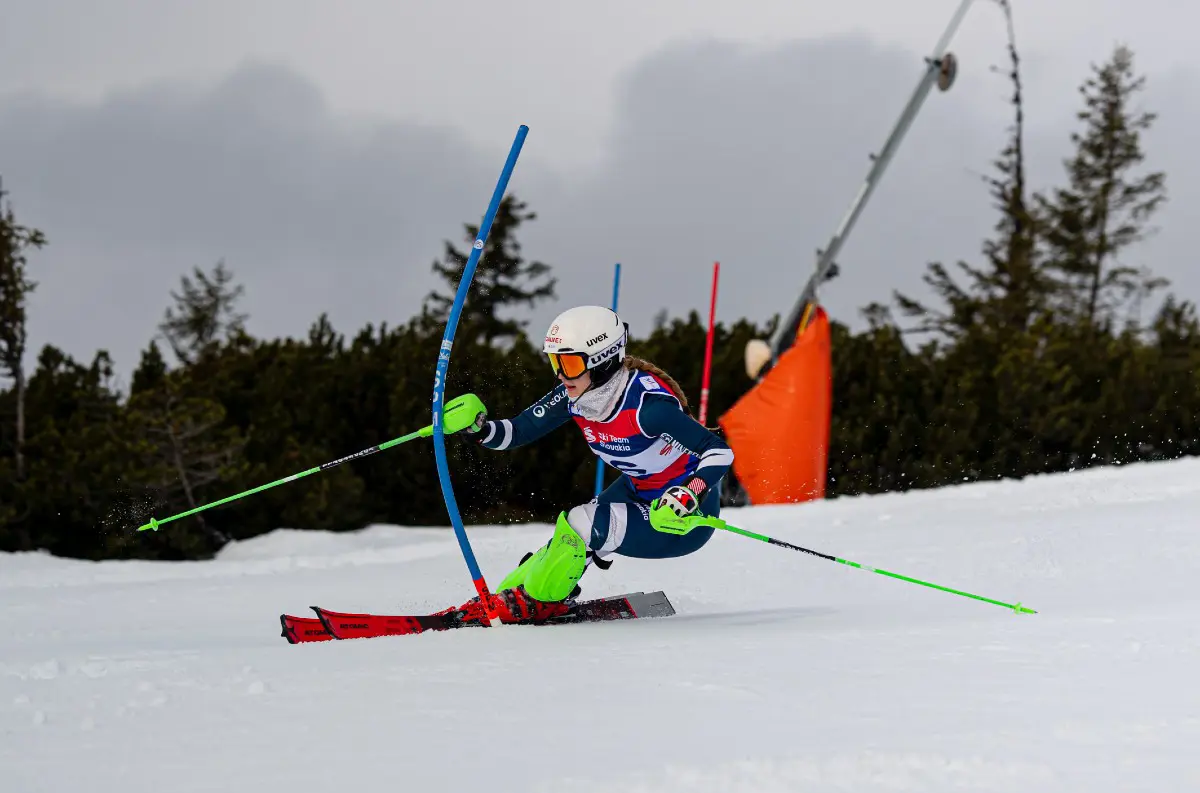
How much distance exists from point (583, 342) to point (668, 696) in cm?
180

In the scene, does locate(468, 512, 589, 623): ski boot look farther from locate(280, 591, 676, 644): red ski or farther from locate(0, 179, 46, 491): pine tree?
locate(0, 179, 46, 491): pine tree

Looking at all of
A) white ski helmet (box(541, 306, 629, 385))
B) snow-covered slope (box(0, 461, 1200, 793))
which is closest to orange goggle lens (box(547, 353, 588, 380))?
white ski helmet (box(541, 306, 629, 385))

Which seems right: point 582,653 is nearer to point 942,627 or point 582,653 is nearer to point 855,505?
point 942,627

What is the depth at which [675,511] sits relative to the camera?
15.0 feet

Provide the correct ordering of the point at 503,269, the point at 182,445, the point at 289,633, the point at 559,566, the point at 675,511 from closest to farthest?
1. the point at 675,511
2. the point at 289,633
3. the point at 559,566
4. the point at 182,445
5. the point at 503,269

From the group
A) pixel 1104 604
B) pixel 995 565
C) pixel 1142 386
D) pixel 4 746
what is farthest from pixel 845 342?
pixel 4 746

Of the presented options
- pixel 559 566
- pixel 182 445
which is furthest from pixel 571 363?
pixel 182 445

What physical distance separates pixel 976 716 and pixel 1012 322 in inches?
968

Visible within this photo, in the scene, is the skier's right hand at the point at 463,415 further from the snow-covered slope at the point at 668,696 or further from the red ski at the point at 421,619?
the snow-covered slope at the point at 668,696

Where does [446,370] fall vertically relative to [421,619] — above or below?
above

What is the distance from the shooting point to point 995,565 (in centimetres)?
672

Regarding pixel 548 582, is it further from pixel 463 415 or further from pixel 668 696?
pixel 668 696

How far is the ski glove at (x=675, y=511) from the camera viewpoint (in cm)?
456

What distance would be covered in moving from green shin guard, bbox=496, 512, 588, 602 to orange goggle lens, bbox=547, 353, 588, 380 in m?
0.59
